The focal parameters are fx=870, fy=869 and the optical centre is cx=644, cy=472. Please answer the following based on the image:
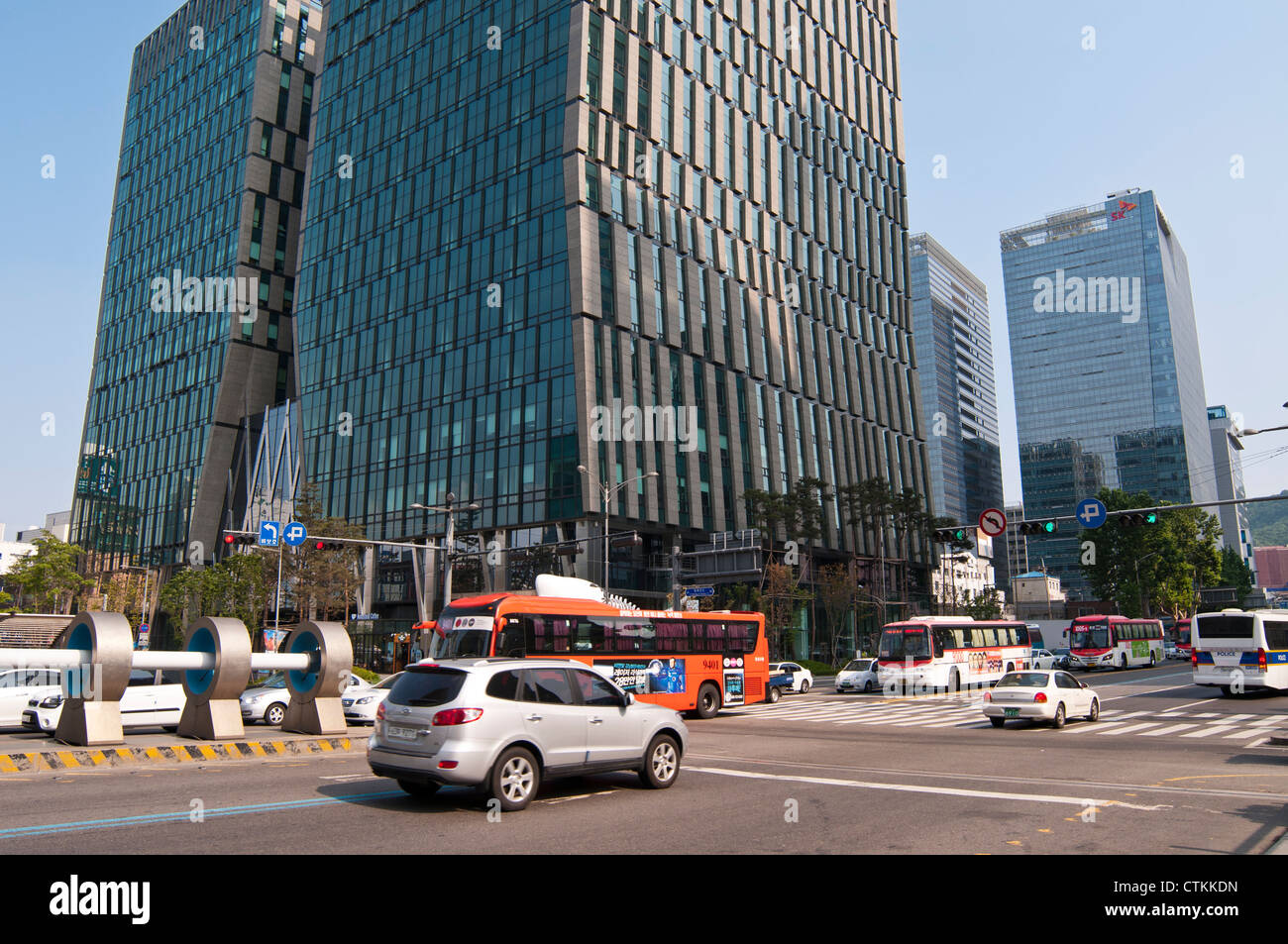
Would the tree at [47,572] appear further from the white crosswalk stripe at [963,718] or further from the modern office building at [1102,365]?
the modern office building at [1102,365]

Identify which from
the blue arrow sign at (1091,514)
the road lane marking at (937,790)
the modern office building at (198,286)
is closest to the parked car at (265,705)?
the road lane marking at (937,790)

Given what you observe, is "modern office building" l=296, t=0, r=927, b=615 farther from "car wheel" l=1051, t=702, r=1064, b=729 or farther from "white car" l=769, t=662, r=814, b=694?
"car wheel" l=1051, t=702, r=1064, b=729

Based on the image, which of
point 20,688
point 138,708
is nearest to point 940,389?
point 138,708

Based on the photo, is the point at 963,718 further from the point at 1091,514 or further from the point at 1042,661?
the point at 1042,661

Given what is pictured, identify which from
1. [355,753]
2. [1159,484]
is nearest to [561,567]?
[355,753]

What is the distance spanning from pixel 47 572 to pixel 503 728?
57764 mm

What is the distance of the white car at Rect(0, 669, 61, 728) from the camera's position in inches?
798

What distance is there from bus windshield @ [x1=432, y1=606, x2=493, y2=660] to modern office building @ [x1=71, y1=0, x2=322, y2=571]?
6568 cm

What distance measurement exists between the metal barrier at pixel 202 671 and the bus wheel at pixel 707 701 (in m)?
12.1

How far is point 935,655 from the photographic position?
116 feet

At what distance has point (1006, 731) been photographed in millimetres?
21141

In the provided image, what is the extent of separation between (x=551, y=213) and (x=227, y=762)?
50730mm

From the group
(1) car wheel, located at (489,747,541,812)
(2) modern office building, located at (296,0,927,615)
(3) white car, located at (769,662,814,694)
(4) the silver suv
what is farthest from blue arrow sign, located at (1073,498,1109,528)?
(2) modern office building, located at (296,0,927,615)

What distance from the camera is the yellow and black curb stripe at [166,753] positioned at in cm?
1292
